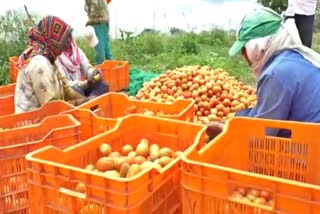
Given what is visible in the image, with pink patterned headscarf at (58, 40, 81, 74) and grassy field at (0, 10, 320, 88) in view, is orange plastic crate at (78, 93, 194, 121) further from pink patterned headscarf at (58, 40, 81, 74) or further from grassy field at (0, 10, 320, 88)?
grassy field at (0, 10, 320, 88)

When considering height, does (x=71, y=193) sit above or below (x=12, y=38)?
below

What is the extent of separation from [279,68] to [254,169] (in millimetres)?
526

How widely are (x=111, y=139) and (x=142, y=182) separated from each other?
615 millimetres

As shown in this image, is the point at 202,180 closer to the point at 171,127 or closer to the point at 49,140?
the point at 171,127

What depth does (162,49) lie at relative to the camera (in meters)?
8.11

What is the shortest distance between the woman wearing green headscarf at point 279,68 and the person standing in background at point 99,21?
A: 3927 millimetres

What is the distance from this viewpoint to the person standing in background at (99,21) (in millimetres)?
6160

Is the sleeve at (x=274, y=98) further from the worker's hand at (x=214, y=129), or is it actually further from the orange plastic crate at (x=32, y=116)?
the orange plastic crate at (x=32, y=116)

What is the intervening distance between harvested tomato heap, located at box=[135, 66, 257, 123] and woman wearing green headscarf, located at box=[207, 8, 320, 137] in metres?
0.97

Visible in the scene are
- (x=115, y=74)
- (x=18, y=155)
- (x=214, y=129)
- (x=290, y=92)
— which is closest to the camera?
(x=18, y=155)

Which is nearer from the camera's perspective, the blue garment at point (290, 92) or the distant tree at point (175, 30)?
the blue garment at point (290, 92)

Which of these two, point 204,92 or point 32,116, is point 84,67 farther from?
point 32,116

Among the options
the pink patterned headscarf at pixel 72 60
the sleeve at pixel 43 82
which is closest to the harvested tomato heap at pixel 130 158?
the sleeve at pixel 43 82

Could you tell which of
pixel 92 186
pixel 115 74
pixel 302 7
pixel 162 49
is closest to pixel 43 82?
pixel 115 74
